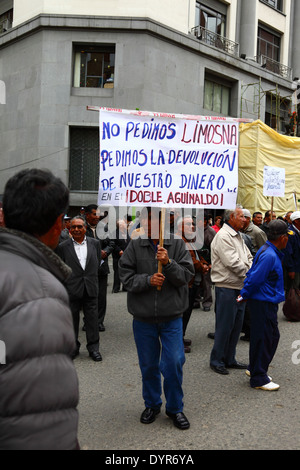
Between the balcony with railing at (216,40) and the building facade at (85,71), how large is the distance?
0.25ft

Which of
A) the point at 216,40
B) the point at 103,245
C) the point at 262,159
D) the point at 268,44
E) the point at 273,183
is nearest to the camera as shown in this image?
the point at 103,245

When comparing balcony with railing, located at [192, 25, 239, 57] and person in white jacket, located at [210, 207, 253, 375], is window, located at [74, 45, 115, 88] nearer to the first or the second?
balcony with railing, located at [192, 25, 239, 57]

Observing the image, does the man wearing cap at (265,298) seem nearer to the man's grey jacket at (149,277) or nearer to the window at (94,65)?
the man's grey jacket at (149,277)

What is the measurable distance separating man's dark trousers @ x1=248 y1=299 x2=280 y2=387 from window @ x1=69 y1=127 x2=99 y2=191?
1465 centimetres

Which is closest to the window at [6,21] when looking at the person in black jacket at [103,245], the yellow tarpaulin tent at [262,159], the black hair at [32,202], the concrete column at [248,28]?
the concrete column at [248,28]

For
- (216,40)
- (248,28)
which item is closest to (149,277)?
(216,40)

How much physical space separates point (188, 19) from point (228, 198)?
682 inches

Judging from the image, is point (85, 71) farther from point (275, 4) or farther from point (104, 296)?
point (104, 296)

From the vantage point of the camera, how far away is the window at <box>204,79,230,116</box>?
68.2 ft

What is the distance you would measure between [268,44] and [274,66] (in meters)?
1.22

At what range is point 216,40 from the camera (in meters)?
21.1

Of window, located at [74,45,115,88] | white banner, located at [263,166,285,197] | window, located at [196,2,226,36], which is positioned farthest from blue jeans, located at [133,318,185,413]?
window, located at [196,2,226,36]

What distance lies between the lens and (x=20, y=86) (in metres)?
18.9
